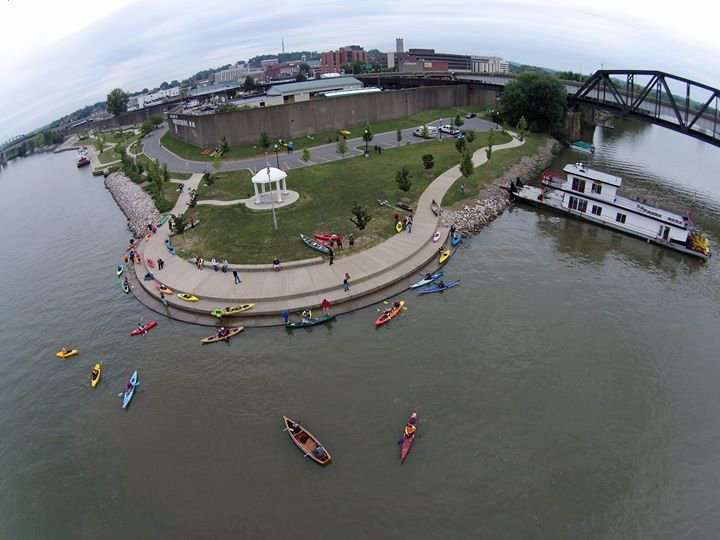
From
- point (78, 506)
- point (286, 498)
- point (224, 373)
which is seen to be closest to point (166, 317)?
A: point (224, 373)

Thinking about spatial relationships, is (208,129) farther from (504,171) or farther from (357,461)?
(357,461)

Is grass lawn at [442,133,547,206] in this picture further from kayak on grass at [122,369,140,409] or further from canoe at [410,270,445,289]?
kayak on grass at [122,369,140,409]

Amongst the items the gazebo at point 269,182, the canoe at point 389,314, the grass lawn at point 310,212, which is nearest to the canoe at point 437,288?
the canoe at point 389,314

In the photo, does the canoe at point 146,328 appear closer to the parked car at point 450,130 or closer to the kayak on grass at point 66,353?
the kayak on grass at point 66,353

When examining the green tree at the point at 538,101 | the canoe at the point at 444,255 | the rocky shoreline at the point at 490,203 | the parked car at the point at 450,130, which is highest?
the green tree at the point at 538,101

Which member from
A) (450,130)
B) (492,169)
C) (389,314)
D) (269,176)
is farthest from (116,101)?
(389,314)

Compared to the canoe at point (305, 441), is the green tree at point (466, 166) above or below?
above

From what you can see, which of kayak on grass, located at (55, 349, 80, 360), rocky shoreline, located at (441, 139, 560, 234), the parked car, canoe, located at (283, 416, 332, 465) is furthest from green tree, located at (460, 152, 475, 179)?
kayak on grass, located at (55, 349, 80, 360)
